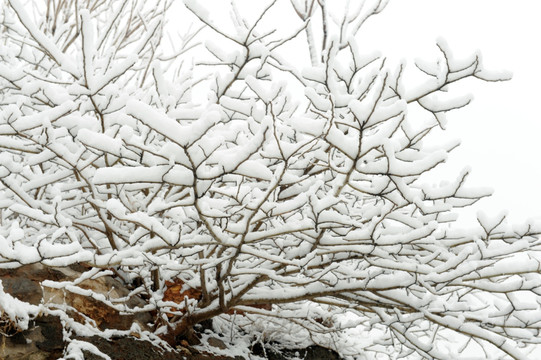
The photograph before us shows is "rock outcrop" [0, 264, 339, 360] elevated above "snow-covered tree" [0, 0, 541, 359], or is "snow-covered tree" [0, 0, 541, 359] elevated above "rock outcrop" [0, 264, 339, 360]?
"snow-covered tree" [0, 0, 541, 359]

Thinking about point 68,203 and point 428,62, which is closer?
point 428,62

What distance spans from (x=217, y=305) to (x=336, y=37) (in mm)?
1362

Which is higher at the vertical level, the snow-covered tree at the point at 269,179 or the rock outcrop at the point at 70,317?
the snow-covered tree at the point at 269,179

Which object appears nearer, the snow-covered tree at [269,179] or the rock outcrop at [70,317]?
the snow-covered tree at [269,179]

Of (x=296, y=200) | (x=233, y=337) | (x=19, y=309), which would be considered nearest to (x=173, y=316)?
(x=233, y=337)

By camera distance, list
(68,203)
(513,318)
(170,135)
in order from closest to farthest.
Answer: (170,135) < (513,318) < (68,203)

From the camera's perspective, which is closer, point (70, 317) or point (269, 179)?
point (269, 179)

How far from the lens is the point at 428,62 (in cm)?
174

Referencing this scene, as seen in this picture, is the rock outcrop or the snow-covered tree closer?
the snow-covered tree

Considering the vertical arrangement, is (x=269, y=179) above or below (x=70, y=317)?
above

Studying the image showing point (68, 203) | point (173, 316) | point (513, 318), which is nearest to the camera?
point (513, 318)

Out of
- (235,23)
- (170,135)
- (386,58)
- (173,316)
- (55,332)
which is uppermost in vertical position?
(235,23)

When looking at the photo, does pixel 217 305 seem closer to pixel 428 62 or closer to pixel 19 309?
pixel 19 309

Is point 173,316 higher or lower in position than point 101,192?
lower
